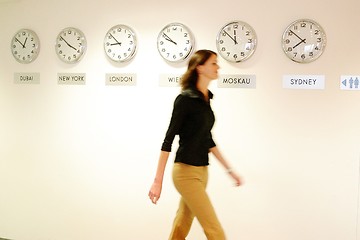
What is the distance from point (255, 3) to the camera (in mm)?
2865

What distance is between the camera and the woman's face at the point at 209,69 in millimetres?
2217

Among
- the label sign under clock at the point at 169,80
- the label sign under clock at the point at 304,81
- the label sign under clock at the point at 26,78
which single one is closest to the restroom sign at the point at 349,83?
the label sign under clock at the point at 304,81

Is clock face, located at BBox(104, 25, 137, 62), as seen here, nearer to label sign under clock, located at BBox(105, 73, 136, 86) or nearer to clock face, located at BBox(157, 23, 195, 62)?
label sign under clock, located at BBox(105, 73, 136, 86)

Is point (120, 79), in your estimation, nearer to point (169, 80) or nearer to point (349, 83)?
point (169, 80)

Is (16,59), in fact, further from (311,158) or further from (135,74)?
(311,158)

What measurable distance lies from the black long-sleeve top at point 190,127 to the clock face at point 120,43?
1.18 m

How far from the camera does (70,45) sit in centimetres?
336

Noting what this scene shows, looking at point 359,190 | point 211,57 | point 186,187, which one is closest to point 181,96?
point 211,57

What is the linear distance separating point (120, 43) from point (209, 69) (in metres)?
1.24

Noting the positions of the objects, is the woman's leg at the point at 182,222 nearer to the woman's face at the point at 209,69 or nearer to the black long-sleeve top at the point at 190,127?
the black long-sleeve top at the point at 190,127

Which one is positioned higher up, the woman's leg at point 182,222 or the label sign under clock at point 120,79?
the label sign under clock at point 120,79

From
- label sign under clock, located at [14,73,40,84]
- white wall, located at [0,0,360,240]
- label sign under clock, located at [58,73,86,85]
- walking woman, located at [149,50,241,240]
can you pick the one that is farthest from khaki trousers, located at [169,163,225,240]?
label sign under clock, located at [14,73,40,84]

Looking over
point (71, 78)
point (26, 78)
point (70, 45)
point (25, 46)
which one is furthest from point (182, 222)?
point (25, 46)

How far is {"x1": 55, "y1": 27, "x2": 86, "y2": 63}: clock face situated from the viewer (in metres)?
3.32
